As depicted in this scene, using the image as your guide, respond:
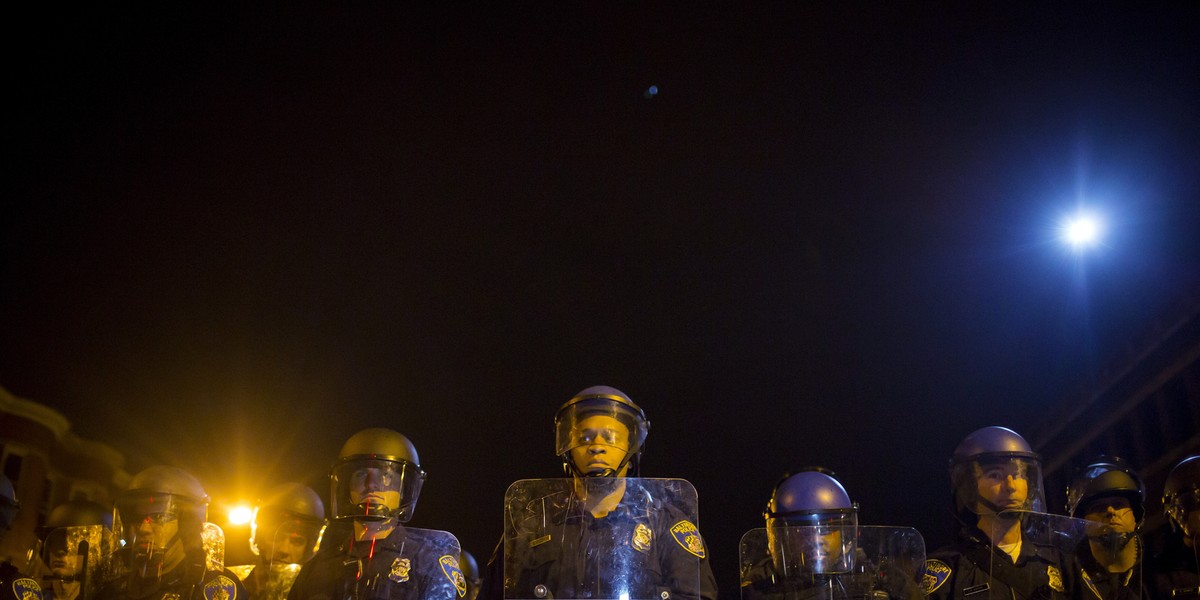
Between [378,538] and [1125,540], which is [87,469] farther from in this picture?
[1125,540]

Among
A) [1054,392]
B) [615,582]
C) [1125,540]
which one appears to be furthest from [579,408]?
[1054,392]

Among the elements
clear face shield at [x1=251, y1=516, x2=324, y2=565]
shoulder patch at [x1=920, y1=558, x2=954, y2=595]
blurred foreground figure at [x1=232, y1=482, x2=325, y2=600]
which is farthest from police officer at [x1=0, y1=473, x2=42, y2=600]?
shoulder patch at [x1=920, y1=558, x2=954, y2=595]

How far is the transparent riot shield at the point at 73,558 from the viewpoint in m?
6.97

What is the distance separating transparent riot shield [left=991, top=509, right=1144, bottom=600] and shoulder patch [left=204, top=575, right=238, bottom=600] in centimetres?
478

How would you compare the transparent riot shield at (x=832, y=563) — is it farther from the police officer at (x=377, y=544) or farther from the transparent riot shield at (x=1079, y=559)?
the police officer at (x=377, y=544)

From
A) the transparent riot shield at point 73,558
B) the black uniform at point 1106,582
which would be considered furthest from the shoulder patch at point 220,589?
the black uniform at point 1106,582

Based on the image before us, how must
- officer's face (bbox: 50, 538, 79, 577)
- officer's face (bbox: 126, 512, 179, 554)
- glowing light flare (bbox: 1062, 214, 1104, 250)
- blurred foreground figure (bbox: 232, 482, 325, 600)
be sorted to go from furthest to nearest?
glowing light flare (bbox: 1062, 214, 1104, 250), blurred foreground figure (bbox: 232, 482, 325, 600), officer's face (bbox: 50, 538, 79, 577), officer's face (bbox: 126, 512, 179, 554)

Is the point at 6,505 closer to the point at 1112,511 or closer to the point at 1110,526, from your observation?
the point at 1110,526

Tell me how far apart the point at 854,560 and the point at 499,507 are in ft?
24.3

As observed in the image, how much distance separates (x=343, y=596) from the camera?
214 inches

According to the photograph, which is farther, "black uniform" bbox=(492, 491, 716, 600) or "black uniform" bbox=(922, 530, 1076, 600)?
"black uniform" bbox=(922, 530, 1076, 600)

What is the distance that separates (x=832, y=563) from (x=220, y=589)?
3.80 m

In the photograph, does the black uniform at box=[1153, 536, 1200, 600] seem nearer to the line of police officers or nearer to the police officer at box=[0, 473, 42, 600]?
the line of police officers

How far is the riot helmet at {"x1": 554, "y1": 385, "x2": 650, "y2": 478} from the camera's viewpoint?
18.0 feet
